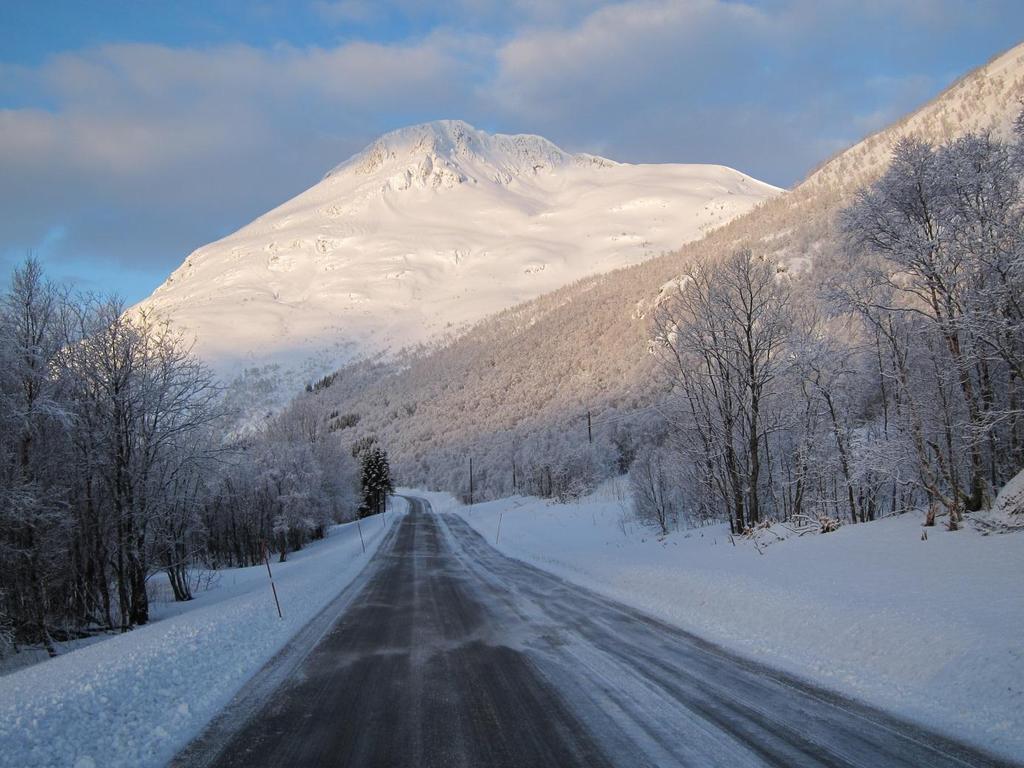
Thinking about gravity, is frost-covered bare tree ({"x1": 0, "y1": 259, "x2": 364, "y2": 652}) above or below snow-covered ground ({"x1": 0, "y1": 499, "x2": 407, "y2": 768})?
above

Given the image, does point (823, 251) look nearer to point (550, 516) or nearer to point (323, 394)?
point (550, 516)

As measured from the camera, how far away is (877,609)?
8.39 metres

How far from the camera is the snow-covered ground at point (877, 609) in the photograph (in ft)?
19.4

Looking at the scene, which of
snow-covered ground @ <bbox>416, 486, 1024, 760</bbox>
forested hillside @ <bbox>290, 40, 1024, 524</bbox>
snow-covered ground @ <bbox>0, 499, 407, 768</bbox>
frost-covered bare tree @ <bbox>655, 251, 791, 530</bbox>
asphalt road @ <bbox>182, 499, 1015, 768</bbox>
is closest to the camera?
asphalt road @ <bbox>182, 499, 1015, 768</bbox>

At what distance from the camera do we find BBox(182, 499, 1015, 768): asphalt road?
5.00 metres

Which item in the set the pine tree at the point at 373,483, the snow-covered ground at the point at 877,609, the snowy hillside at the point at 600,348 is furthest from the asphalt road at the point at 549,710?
the pine tree at the point at 373,483

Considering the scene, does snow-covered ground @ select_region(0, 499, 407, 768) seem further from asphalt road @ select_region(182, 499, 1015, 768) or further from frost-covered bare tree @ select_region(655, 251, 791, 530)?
frost-covered bare tree @ select_region(655, 251, 791, 530)

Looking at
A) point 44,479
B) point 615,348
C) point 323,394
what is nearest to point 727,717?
point 44,479

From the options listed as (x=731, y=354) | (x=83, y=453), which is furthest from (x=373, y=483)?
(x=731, y=354)

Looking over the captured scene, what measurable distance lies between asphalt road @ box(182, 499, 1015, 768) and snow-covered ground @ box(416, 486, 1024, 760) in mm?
595

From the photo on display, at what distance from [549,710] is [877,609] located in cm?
526

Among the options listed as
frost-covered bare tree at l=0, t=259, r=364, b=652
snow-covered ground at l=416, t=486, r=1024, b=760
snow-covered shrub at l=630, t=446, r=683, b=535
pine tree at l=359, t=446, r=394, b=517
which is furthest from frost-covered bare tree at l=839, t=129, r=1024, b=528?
pine tree at l=359, t=446, r=394, b=517

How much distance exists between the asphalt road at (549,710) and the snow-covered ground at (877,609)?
23.4 inches

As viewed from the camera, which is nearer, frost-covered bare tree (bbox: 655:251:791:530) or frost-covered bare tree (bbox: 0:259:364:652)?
frost-covered bare tree (bbox: 0:259:364:652)
